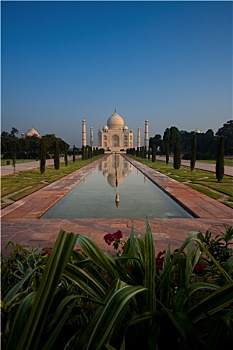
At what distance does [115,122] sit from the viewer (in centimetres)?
5191

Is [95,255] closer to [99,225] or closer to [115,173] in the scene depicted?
[99,225]

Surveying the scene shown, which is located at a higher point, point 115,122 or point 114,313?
point 115,122

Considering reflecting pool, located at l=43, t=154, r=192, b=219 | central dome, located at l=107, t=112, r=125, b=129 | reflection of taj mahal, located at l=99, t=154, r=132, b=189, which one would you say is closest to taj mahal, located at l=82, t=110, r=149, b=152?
central dome, located at l=107, t=112, r=125, b=129

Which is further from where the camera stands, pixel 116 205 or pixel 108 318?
pixel 116 205

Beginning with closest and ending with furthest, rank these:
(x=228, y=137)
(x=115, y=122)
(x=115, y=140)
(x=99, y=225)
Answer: (x=99, y=225) < (x=228, y=137) < (x=115, y=122) < (x=115, y=140)

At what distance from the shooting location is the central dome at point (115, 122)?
170ft

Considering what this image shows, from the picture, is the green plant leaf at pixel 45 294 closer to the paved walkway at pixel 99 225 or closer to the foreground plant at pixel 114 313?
the foreground plant at pixel 114 313

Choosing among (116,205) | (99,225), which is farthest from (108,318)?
(116,205)

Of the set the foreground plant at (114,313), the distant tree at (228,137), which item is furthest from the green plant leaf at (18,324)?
the distant tree at (228,137)

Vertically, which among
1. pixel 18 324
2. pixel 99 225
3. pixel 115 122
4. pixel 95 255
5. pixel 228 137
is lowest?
pixel 99 225

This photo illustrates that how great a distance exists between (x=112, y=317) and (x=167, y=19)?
1.59 meters

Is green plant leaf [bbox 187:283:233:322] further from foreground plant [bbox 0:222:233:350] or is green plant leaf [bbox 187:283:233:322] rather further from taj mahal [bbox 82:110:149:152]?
taj mahal [bbox 82:110:149:152]

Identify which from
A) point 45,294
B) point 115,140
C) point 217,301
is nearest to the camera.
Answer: point 45,294

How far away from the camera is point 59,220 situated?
358 cm
